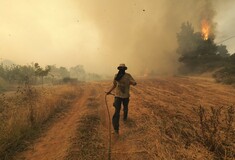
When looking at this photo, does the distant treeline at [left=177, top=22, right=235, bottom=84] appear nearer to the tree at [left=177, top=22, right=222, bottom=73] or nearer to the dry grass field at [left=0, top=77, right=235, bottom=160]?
the tree at [left=177, top=22, right=222, bottom=73]

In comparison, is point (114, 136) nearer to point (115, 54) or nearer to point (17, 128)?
point (17, 128)

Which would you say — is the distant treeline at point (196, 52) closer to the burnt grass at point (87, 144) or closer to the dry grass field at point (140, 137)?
the dry grass field at point (140, 137)

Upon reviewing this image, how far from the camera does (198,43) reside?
149 ft

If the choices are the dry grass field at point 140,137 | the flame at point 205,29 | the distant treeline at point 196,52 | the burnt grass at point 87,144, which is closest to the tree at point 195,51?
the distant treeline at point 196,52

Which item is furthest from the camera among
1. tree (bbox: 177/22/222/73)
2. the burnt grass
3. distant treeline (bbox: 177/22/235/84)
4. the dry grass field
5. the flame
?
the flame

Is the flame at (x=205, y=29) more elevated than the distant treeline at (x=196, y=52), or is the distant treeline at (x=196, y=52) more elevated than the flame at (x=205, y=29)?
the flame at (x=205, y=29)

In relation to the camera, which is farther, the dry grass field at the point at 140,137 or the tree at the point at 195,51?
the tree at the point at 195,51

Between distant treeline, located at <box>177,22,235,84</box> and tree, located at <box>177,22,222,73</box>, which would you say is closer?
distant treeline, located at <box>177,22,235,84</box>

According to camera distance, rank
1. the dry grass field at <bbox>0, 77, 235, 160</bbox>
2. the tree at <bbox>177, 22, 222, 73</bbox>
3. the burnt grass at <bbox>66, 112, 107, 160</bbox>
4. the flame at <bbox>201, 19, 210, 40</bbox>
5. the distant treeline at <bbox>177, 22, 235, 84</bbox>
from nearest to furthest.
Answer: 1. the dry grass field at <bbox>0, 77, 235, 160</bbox>
2. the burnt grass at <bbox>66, 112, 107, 160</bbox>
3. the distant treeline at <bbox>177, 22, 235, 84</bbox>
4. the tree at <bbox>177, 22, 222, 73</bbox>
5. the flame at <bbox>201, 19, 210, 40</bbox>

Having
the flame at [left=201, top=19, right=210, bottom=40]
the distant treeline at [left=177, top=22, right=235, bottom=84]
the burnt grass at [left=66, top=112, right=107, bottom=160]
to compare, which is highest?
the flame at [left=201, top=19, right=210, bottom=40]

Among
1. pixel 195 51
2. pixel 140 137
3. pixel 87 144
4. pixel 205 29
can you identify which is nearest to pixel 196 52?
pixel 195 51

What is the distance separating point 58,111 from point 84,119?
2.92 meters

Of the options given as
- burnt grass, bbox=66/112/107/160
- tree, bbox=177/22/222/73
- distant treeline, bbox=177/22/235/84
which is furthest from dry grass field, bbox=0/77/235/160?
tree, bbox=177/22/222/73

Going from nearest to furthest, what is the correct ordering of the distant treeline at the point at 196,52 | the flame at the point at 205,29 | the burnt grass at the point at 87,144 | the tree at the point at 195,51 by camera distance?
the burnt grass at the point at 87,144 → the distant treeline at the point at 196,52 → the tree at the point at 195,51 → the flame at the point at 205,29
